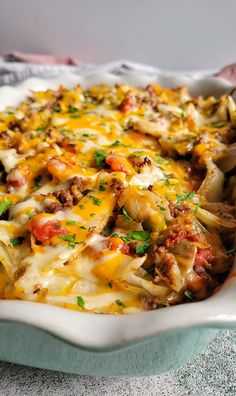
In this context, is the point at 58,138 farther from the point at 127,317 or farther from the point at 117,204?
the point at 127,317

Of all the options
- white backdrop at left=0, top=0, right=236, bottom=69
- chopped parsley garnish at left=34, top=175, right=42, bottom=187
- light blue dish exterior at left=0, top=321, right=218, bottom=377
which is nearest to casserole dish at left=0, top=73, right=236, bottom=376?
light blue dish exterior at left=0, top=321, right=218, bottom=377

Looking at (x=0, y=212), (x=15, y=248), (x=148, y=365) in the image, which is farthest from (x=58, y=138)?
(x=148, y=365)

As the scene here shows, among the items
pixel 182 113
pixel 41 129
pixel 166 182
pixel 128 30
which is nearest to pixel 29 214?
pixel 166 182

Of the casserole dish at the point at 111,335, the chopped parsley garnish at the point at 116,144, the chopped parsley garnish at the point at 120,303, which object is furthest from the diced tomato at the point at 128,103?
the chopped parsley garnish at the point at 120,303

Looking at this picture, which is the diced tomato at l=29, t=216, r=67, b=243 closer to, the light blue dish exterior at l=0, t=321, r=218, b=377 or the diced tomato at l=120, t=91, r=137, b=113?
the light blue dish exterior at l=0, t=321, r=218, b=377

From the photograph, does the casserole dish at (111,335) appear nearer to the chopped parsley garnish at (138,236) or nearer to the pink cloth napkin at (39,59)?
the chopped parsley garnish at (138,236)
